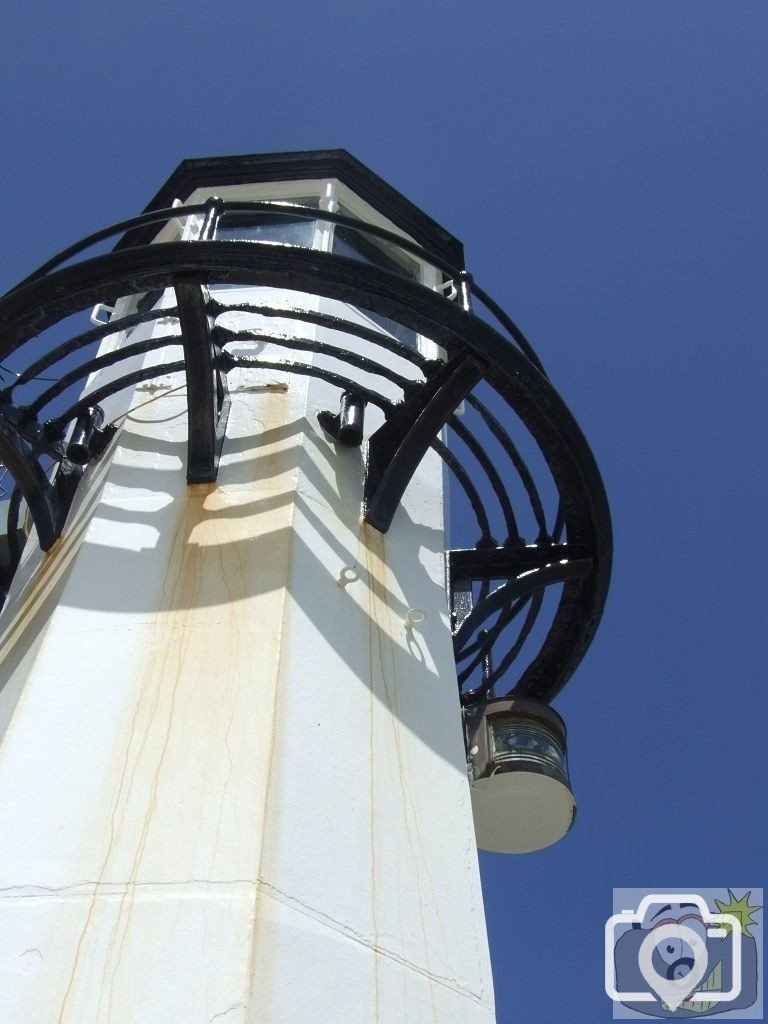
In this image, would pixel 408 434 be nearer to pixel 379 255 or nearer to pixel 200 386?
pixel 200 386

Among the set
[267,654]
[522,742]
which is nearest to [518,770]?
[522,742]

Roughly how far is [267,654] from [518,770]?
1.71 meters

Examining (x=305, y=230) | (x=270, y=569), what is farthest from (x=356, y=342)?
(x=270, y=569)

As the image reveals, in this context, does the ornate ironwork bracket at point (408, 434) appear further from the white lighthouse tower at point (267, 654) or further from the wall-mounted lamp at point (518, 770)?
the wall-mounted lamp at point (518, 770)

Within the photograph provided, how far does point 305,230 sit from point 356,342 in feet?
4.88

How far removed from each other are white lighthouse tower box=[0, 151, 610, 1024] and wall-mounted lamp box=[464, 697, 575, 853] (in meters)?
0.02

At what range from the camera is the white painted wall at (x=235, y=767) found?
368 cm

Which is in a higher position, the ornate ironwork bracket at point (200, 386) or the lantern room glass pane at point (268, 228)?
the lantern room glass pane at point (268, 228)

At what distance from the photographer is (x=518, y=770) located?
5.74 metres

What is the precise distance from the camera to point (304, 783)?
173 inches

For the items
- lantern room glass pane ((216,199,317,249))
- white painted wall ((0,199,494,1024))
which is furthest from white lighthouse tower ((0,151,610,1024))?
lantern room glass pane ((216,199,317,249))

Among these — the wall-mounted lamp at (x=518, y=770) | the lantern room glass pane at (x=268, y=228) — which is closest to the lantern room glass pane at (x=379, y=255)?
the lantern room glass pane at (x=268, y=228)

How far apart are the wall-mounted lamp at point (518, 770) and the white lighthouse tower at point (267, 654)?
0.02m

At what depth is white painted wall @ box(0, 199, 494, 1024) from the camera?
3678mm
